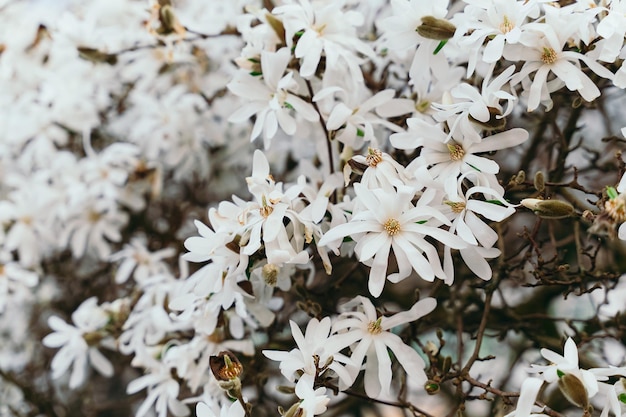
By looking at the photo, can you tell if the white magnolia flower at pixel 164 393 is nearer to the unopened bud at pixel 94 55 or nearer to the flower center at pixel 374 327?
the flower center at pixel 374 327

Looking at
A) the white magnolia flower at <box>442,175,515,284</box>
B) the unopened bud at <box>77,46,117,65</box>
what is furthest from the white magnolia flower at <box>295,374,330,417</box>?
the unopened bud at <box>77,46,117,65</box>

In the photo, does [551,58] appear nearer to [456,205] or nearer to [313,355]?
[456,205]

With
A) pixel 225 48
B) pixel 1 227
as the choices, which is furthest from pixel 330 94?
pixel 1 227

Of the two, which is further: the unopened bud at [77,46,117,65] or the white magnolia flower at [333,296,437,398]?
the unopened bud at [77,46,117,65]

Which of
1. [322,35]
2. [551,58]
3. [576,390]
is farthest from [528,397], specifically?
[322,35]

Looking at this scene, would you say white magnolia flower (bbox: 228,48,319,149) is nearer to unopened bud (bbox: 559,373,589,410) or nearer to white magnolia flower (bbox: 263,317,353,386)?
white magnolia flower (bbox: 263,317,353,386)

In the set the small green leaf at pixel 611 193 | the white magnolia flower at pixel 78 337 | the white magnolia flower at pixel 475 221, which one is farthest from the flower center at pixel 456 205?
the white magnolia flower at pixel 78 337

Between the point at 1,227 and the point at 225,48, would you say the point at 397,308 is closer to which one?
the point at 225,48
